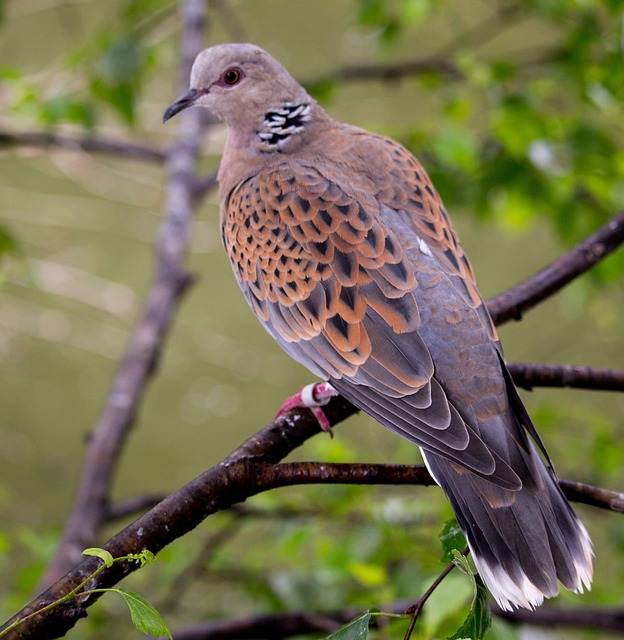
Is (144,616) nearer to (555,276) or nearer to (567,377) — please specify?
(567,377)

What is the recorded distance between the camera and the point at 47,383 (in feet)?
16.6

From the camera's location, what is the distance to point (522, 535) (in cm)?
127

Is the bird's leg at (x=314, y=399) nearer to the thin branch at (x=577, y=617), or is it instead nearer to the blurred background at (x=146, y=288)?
the thin branch at (x=577, y=617)

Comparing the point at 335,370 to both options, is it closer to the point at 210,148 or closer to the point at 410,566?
the point at 410,566

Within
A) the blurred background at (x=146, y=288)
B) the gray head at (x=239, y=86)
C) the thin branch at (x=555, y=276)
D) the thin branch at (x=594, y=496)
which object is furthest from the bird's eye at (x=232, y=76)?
the blurred background at (x=146, y=288)

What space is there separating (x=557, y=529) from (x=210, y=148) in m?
3.45

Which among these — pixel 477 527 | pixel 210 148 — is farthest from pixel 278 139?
pixel 210 148

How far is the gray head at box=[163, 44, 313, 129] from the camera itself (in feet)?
6.72

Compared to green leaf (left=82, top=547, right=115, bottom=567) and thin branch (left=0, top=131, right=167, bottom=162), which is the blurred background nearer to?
thin branch (left=0, top=131, right=167, bottom=162)

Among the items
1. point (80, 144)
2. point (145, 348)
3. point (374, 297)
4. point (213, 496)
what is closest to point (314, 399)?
point (374, 297)

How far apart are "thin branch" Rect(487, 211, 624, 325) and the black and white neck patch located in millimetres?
627

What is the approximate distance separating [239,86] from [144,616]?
145 centimetres

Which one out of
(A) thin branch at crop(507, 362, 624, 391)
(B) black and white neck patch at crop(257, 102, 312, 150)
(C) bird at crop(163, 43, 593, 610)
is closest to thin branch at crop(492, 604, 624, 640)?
(C) bird at crop(163, 43, 593, 610)

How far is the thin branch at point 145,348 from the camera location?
2104 millimetres
